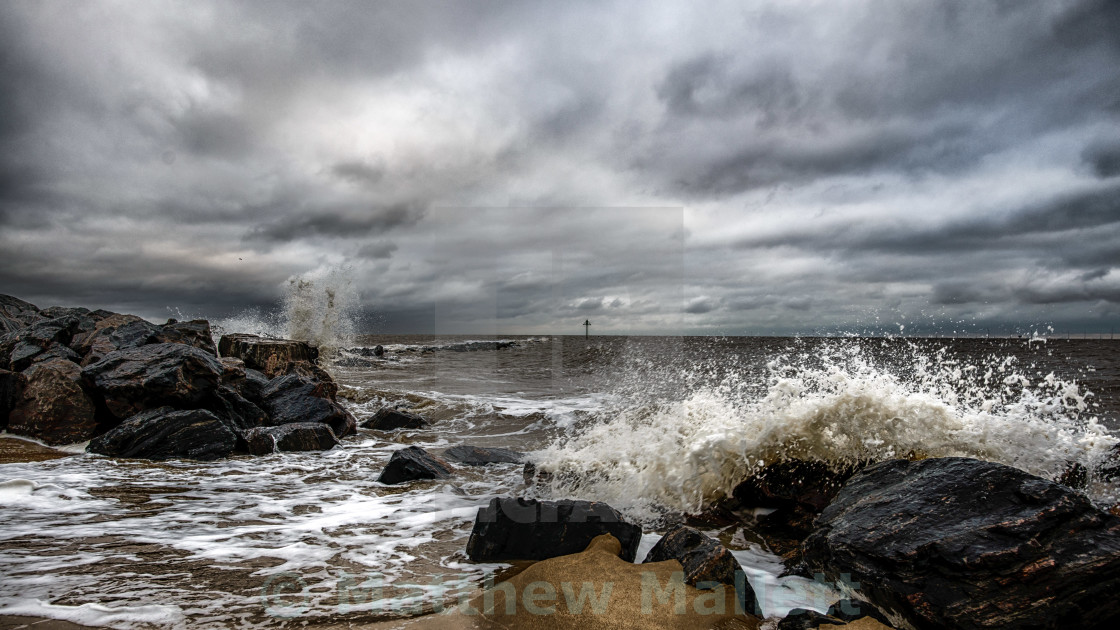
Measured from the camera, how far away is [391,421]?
940 cm

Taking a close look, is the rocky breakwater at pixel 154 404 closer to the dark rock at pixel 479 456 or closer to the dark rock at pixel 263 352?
the dark rock at pixel 479 456

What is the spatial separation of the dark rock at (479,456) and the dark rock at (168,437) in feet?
9.04

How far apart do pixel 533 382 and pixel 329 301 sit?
10.4 m

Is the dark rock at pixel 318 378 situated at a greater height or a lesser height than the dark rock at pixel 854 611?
greater

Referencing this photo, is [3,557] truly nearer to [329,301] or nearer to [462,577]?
[462,577]

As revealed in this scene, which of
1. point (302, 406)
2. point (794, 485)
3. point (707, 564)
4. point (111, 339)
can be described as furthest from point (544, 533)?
point (111, 339)

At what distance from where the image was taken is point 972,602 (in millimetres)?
2496

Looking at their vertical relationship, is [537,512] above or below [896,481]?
below

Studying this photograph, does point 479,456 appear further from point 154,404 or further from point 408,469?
point 154,404

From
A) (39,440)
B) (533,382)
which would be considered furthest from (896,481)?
(533,382)

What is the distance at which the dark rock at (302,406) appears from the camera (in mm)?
8219

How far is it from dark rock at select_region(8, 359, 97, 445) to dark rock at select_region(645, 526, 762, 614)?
294 inches
